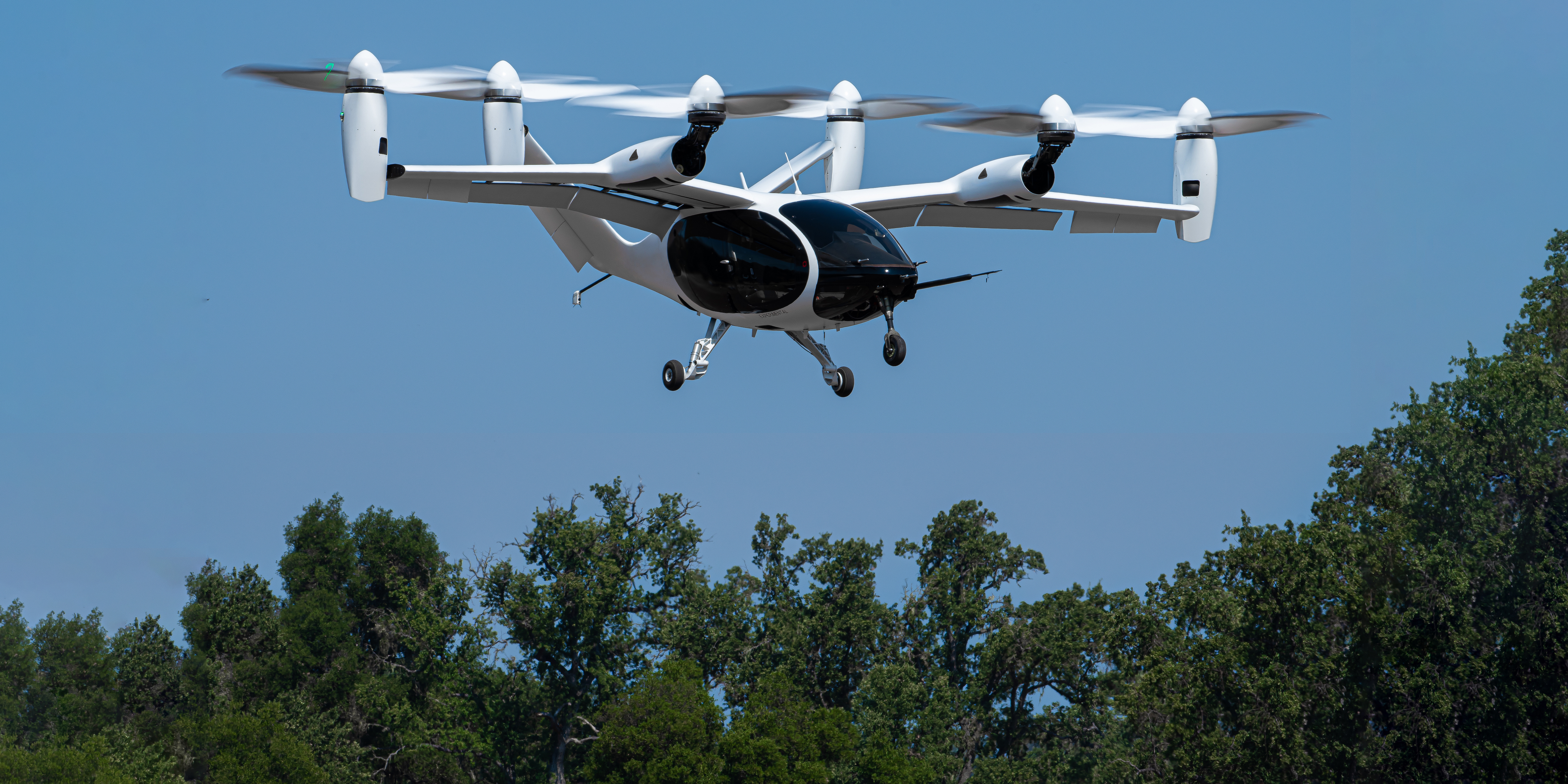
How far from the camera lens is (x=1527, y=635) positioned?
4556 centimetres

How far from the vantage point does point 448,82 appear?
25719 mm

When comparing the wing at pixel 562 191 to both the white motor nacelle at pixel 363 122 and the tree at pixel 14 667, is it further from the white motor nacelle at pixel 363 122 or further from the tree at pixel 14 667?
the tree at pixel 14 667

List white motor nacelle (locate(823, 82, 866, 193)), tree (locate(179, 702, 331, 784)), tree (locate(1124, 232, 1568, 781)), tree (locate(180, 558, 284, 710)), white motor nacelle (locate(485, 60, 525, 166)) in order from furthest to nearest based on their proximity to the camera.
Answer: tree (locate(180, 558, 284, 710))
tree (locate(179, 702, 331, 784))
tree (locate(1124, 232, 1568, 781))
white motor nacelle (locate(823, 82, 866, 193))
white motor nacelle (locate(485, 60, 525, 166))

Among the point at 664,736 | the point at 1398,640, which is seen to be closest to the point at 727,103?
the point at 1398,640

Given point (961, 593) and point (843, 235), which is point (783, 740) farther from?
point (843, 235)

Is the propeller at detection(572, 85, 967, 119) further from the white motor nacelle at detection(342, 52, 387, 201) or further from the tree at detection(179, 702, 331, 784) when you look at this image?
the tree at detection(179, 702, 331, 784)

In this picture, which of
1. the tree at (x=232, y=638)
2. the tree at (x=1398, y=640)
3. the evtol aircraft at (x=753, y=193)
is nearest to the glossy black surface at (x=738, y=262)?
the evtol aircraft at (x=753, y=193)

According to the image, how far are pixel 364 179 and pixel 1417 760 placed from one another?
112 feet

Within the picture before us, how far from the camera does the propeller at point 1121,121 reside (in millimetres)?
25781

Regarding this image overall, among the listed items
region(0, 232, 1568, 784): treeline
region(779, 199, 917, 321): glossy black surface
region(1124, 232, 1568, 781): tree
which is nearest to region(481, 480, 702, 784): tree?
region(0, 232, 1568, 784): treeline

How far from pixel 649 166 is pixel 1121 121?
781 centimetres

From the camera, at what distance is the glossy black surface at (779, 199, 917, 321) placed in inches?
973

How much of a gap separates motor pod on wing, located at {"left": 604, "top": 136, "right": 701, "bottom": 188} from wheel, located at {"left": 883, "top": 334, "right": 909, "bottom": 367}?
3.67 metres

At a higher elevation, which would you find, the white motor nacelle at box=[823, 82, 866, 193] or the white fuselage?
the white motor nacelle at box=[823, 82, 866, 193]
